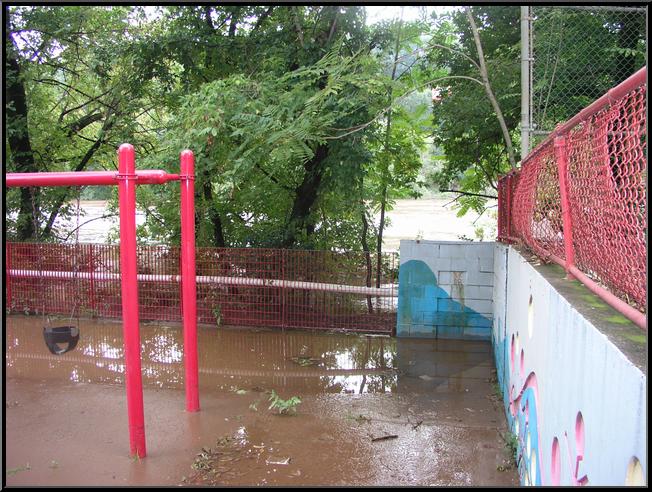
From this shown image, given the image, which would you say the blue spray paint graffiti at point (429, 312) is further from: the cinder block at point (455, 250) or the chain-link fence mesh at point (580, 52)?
the chain-link fence mesh at point (580, 52)

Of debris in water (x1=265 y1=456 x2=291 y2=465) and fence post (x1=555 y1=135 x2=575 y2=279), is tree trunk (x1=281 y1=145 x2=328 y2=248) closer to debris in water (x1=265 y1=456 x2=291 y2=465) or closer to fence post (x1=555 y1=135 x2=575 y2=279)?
debris in water (x1=265 y1=456 x2=291 y2=465)

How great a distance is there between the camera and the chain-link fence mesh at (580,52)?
815 cm

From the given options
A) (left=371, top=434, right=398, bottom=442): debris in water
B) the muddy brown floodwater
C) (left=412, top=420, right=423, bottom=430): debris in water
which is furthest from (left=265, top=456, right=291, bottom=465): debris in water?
(left=412, top=420, right=423, bottom=430): debris in water

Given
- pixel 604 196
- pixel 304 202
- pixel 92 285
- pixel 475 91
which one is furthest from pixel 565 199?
pixel 92 285

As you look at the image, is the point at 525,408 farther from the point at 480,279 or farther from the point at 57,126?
the point at 57,126

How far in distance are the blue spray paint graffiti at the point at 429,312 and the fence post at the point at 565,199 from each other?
577 cm

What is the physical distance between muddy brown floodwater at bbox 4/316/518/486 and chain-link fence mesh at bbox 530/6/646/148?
3.85 meters

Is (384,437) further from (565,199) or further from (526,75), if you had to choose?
(526,75)

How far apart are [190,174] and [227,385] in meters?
2.59

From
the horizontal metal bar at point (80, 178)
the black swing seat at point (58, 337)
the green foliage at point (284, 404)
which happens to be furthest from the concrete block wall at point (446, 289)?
the black swing seat at point (58, 337)

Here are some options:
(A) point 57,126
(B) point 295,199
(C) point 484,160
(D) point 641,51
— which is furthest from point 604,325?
(A) point 57,126

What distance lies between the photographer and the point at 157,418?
583 centimetres

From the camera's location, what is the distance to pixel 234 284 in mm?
9703

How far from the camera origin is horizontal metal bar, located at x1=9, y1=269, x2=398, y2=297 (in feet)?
31.1
